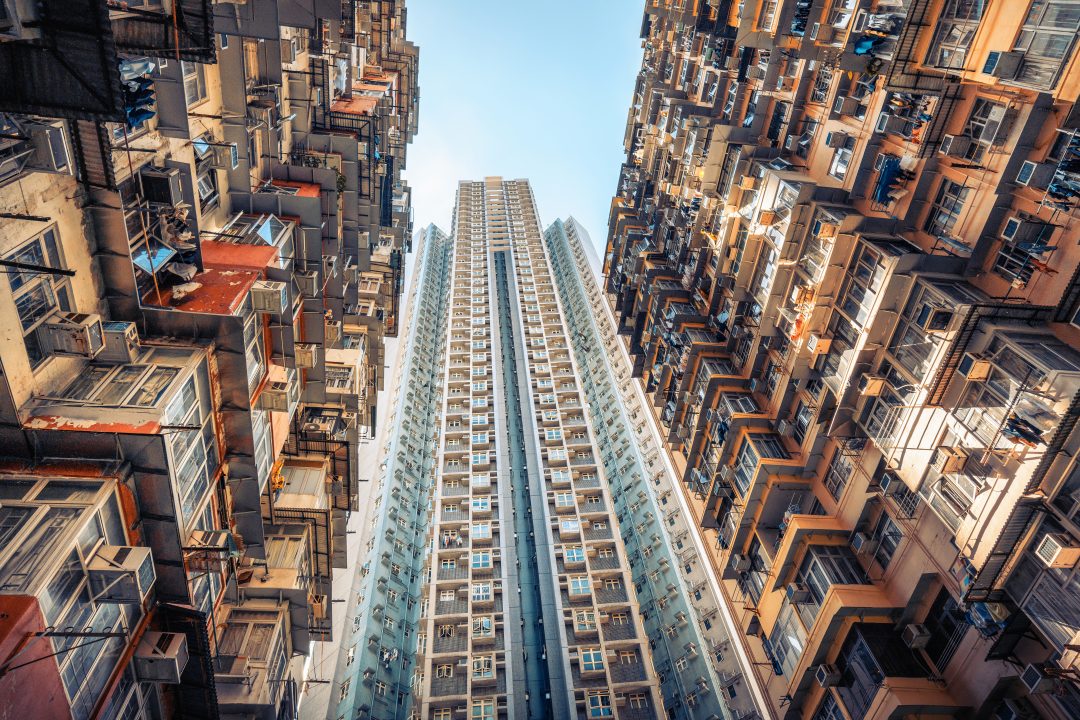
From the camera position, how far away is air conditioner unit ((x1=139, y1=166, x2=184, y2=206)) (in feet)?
44.2

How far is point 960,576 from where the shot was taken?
49.3 feet

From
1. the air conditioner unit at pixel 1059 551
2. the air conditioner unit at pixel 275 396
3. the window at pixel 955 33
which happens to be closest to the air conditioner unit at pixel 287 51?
the air conditioner unit at pixel 275 396

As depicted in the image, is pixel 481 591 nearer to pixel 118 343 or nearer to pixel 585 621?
pixel 585 621

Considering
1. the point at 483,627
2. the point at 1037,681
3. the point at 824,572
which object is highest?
the point at 1037,681

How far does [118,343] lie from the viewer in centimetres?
1195

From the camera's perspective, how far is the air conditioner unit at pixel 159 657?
12.2 m

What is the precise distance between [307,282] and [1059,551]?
83.1 ft

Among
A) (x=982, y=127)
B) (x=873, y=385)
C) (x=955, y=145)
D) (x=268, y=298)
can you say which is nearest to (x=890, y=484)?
(x=873, y=385)

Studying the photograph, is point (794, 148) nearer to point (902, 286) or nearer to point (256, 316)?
point (902, 286)

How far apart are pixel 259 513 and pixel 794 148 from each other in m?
29.2

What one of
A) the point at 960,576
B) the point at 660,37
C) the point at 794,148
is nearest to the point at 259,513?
the point at 960,576

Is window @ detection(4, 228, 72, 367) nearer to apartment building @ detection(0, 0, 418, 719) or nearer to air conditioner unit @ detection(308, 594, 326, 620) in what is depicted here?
apartment building @ detection(0, 0, 418, 719)

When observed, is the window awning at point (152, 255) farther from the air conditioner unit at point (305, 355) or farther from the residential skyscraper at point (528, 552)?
the residential skyscraper at point (528, 552)

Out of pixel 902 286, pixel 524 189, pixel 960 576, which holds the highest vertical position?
pixel 902 286
